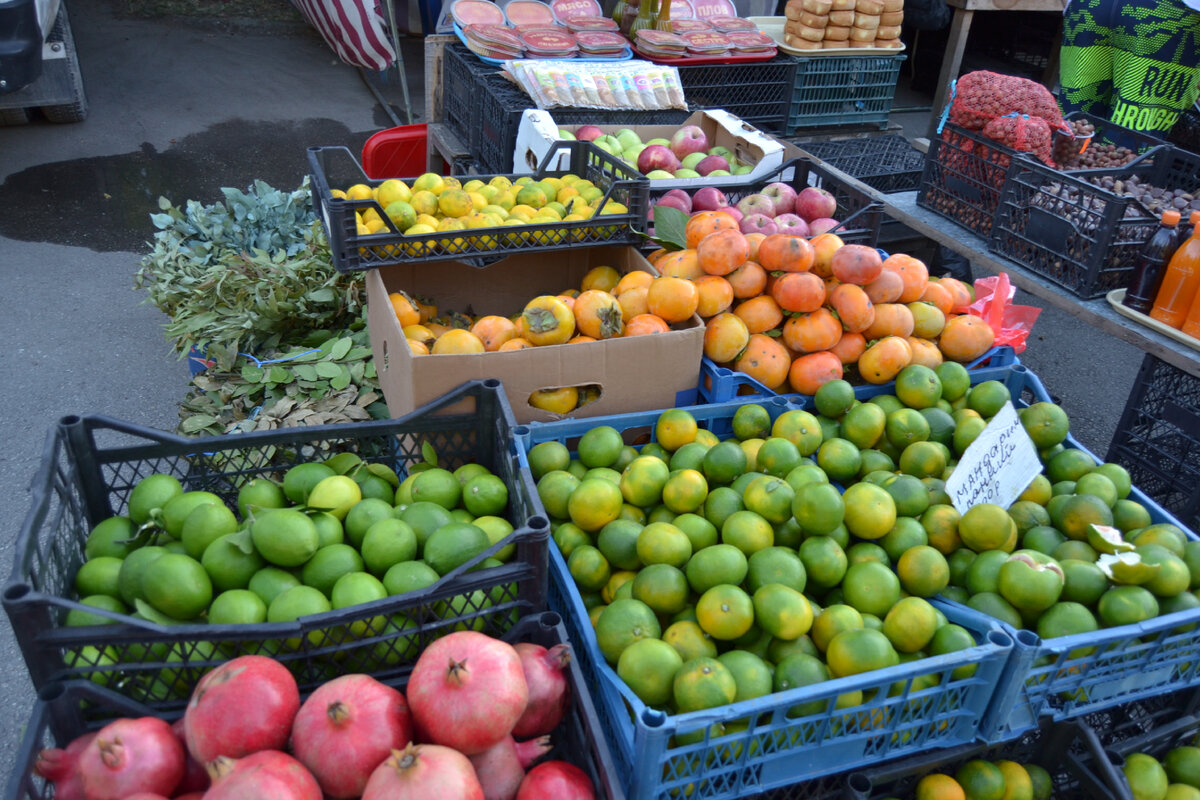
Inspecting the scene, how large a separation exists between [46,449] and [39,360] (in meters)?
3.35

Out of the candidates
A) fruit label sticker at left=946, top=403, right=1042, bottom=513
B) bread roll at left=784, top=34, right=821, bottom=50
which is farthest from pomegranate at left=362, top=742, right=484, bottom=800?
bread roll at left=784, top=34, right=821, bottom=50

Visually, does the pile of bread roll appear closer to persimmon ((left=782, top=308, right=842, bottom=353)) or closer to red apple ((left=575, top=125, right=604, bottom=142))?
red apple ((left=575, top=125, right=604, bottom=142))

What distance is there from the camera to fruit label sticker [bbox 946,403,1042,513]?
202 cm

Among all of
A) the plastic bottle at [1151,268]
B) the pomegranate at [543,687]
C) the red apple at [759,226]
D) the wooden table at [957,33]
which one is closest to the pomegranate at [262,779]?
the pomegranate at [543,687]

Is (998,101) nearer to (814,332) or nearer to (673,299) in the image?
(814,332)

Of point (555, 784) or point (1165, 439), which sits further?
point (1165, 439)

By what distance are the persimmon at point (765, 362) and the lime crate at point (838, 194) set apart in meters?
0.83

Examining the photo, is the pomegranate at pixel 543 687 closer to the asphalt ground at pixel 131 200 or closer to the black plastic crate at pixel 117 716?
the black plastic crate at pixel 117 716

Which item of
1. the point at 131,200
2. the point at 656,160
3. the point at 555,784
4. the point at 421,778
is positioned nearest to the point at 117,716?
the point at 421,778

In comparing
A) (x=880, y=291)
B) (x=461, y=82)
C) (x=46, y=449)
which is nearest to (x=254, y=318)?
(x=46, y=449)

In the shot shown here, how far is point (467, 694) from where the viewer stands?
4.16 feet

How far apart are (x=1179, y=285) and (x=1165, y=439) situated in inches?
20.9

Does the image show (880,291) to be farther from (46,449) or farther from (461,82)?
(461,82)

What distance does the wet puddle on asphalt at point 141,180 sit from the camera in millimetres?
5781
